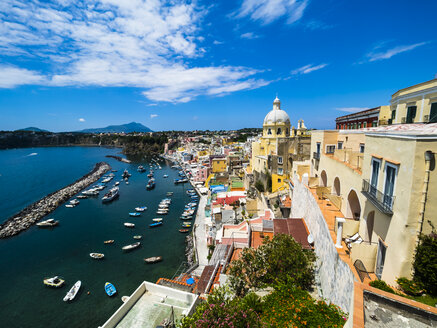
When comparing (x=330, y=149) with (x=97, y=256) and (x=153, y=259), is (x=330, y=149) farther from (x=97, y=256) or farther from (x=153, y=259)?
(x=97, y=256)

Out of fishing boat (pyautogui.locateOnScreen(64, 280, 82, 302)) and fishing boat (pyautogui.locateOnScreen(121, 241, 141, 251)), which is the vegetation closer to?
fishing boat (pyautogui.locateOnScreen(64, 280, 82, 302))

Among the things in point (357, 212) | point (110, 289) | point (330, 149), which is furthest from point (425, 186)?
point (110, 289)

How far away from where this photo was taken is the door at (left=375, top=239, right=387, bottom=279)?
19.4 ft

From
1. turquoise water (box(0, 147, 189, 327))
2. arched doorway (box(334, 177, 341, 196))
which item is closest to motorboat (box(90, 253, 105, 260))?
turquoise water (box(0, 147, 189, 327))

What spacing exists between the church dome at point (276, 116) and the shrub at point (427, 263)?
23914mm

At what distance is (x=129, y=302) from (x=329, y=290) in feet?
28.2

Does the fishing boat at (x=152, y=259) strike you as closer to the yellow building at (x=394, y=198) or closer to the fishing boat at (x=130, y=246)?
the fishing boat at (x=130, y=246)

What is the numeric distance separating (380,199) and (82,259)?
28225mm

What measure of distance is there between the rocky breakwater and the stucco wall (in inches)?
1489

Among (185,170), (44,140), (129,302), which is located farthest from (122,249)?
(44,140)

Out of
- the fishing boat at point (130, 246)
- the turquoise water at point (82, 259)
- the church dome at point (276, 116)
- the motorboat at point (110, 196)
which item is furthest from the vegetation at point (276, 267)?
the motorboat at point (110, 196)

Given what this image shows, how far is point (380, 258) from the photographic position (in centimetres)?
608

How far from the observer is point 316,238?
Result: 9.84 metres

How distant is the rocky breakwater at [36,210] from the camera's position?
29.9m
